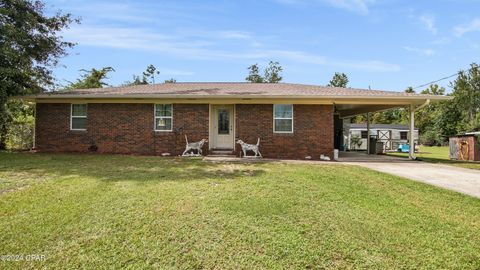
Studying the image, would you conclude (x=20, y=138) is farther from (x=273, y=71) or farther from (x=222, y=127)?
(x=273, y=71)

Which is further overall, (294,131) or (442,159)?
(442,159)

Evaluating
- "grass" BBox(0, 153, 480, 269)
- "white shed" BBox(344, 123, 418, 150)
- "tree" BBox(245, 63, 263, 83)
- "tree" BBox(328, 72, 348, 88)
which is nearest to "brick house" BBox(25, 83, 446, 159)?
"grass" BBox(0, 153, 480, 269)

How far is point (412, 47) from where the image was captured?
23.2m

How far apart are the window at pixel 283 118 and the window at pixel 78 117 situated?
824 centimetres

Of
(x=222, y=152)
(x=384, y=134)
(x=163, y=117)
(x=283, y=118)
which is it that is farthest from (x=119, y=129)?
(x=384, y=134)

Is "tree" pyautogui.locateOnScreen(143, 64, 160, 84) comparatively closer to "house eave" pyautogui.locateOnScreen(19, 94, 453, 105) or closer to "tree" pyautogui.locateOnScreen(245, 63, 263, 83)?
"tree" pyautogui.locateOnScreen(245, 63, 263, 83)

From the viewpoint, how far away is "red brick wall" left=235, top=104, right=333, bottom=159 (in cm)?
1239

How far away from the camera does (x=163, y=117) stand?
12945 mm

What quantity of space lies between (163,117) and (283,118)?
5.08 m

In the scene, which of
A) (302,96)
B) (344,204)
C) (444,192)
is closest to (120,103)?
(302,96)

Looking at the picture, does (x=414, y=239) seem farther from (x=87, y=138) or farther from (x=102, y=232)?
(x=87, y=138)

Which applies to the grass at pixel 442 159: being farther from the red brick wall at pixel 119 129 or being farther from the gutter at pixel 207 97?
the red brick wall at pixel 119 129

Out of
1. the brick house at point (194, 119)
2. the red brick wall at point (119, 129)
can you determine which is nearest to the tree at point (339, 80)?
the brick house at point (194, 119)

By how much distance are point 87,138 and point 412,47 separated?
2322cm
